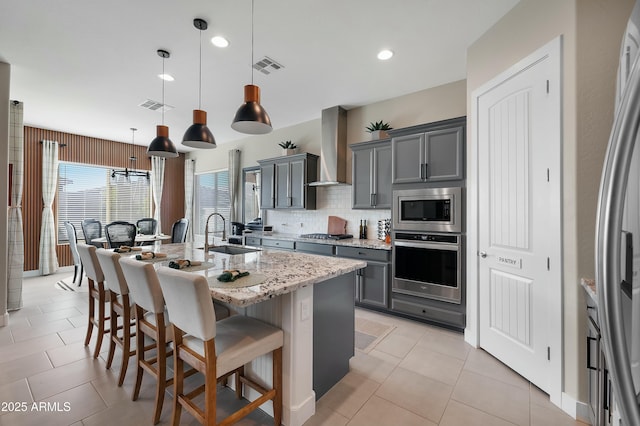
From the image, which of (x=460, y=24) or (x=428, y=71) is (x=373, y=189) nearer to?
(x=428, y=71)

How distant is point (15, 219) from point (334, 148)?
4563 mm

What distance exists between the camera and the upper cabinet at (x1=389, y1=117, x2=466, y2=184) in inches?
120

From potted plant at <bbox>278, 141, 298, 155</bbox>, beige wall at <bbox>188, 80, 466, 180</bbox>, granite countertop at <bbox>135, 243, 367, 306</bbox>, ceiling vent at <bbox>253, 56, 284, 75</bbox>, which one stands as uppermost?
ceiling vent at <bbox>253, 56, 284, 75</bbox>

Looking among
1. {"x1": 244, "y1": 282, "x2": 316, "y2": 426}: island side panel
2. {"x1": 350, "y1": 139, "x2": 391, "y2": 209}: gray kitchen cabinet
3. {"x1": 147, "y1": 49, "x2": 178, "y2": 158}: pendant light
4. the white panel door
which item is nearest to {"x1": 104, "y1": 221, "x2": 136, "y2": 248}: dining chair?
{"x1": 147, "y1": 49, "x2": 178, "y2": 158}: pendant light

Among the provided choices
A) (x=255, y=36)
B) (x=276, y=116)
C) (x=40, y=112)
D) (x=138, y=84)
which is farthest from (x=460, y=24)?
(x=40, y=112)

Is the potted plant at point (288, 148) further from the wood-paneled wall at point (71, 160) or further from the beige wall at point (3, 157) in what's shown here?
the wood-paneled wall at point (71, 160)

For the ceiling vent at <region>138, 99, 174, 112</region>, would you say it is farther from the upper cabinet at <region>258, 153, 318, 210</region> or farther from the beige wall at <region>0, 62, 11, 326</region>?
the upper cabinet at <region>258, 153, 318, 210</region>

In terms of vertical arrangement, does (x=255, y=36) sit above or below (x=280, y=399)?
above

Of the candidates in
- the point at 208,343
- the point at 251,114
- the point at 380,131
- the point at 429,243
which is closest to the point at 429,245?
the point at 429,243

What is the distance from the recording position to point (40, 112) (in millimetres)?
A: 4789

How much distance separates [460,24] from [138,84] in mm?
3876

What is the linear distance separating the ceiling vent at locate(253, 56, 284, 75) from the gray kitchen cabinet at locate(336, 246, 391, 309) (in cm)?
244

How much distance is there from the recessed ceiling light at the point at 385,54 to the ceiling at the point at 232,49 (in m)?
0.07

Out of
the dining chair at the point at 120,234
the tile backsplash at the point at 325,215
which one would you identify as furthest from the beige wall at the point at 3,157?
the tile backsplash at the point at 325,215
